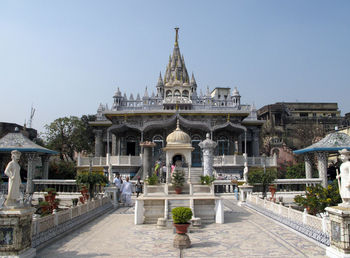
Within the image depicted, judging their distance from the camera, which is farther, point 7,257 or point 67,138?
point 67,138

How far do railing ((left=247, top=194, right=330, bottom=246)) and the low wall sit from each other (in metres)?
7.53

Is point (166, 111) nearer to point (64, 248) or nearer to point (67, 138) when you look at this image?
point (67, 138)

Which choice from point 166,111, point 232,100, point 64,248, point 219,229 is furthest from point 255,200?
point 232,100

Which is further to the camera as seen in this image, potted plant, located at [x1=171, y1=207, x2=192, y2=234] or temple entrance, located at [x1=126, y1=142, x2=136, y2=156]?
temple entrance, located at [x1=126, y1=142, x2=136, y2=156]

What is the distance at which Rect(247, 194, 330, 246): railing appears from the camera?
8.63 meters

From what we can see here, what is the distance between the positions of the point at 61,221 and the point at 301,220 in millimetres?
8037

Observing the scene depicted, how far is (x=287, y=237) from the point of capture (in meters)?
9.53

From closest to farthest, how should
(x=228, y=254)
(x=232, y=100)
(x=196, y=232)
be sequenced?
(x=228, y=254), (x=196, y=232), (x=232, y=100)

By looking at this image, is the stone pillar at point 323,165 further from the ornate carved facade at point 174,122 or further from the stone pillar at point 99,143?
the stone pillar at point 99,143

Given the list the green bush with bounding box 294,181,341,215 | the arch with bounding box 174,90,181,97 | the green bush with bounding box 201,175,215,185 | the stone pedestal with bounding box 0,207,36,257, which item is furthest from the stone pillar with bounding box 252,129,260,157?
the stone pedestal with bounding box 0,207,36,257

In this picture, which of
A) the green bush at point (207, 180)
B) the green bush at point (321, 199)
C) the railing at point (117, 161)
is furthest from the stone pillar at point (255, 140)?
the green bush at point (321, 199)

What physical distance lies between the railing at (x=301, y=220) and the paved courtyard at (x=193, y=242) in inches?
10.1

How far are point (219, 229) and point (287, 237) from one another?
7.55 ft

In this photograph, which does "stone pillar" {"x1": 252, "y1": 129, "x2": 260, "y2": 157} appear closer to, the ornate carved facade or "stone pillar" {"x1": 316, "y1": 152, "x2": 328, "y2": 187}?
the ornate carved facade
